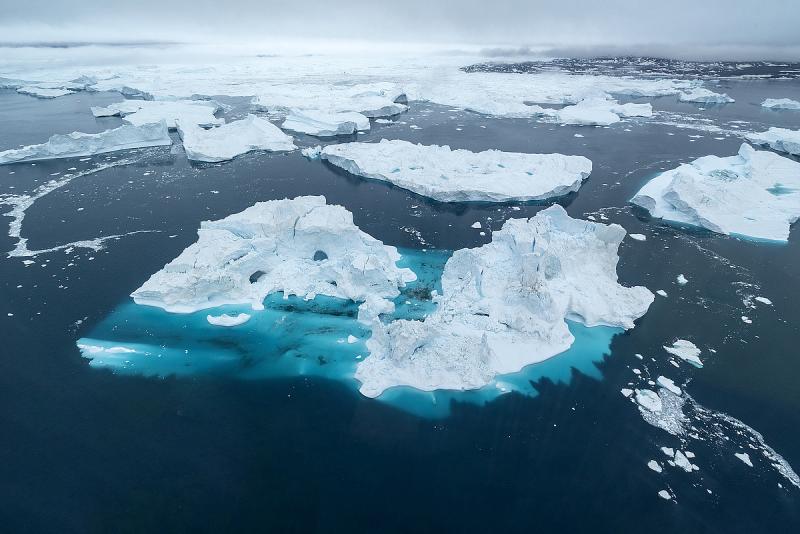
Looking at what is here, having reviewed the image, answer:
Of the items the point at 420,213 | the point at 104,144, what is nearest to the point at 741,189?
the point at 420,213

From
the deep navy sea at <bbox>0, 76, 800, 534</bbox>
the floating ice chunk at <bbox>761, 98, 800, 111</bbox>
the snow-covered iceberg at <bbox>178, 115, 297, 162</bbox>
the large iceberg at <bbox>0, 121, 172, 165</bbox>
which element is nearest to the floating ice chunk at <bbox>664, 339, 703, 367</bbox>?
the deep navy sea at <bbox>0, 76, 800, 534</bbox>

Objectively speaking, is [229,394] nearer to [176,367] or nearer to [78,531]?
[176,367]

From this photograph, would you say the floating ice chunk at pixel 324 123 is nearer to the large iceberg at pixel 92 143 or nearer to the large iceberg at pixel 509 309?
the large iceberg at pixel 92 143

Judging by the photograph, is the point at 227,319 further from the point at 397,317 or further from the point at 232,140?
the point at 232,140

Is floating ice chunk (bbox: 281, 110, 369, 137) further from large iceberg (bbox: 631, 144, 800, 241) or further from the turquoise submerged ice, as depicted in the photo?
large iceberg (bbox: 631, 144, 800, 241)

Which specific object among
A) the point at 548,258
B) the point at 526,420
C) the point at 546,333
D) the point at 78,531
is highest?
the point at 548,258

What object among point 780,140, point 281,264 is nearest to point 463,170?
point 281,264
